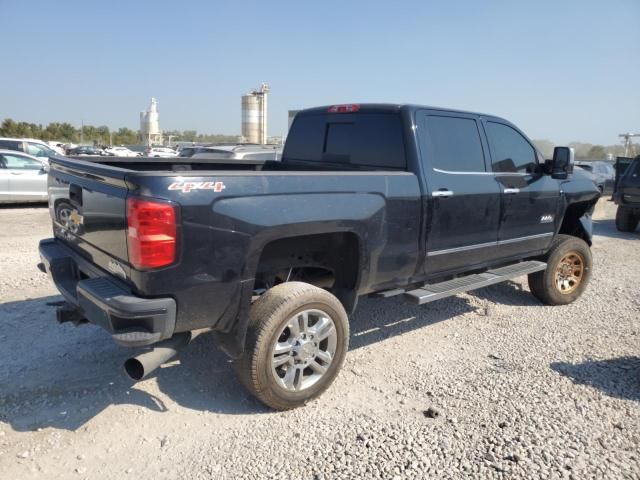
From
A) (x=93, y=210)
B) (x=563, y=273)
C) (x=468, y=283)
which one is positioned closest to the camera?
(x=93, y=210)

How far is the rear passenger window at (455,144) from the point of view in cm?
418

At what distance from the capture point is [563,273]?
5859 millimetres

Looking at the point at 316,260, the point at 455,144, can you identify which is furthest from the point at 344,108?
the point at 316,260

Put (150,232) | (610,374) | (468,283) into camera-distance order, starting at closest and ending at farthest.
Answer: (150,232), (610,374), (468,283)

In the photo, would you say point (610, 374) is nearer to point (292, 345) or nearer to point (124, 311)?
point (292, 345)

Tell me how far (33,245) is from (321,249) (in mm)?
6033

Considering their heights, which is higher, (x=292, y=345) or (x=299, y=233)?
(x=299, y=233)

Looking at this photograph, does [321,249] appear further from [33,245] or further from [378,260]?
[33,245]

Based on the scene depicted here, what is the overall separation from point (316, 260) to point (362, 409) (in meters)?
1.12

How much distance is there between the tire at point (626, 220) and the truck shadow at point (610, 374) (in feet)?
28.0

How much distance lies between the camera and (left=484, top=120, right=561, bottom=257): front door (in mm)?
4793

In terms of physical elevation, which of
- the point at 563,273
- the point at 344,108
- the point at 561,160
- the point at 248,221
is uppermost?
the point at 344,108

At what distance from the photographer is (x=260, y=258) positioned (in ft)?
11.2

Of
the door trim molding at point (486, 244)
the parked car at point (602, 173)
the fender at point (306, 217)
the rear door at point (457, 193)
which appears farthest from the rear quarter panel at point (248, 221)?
the parked car at point (602, 173)
